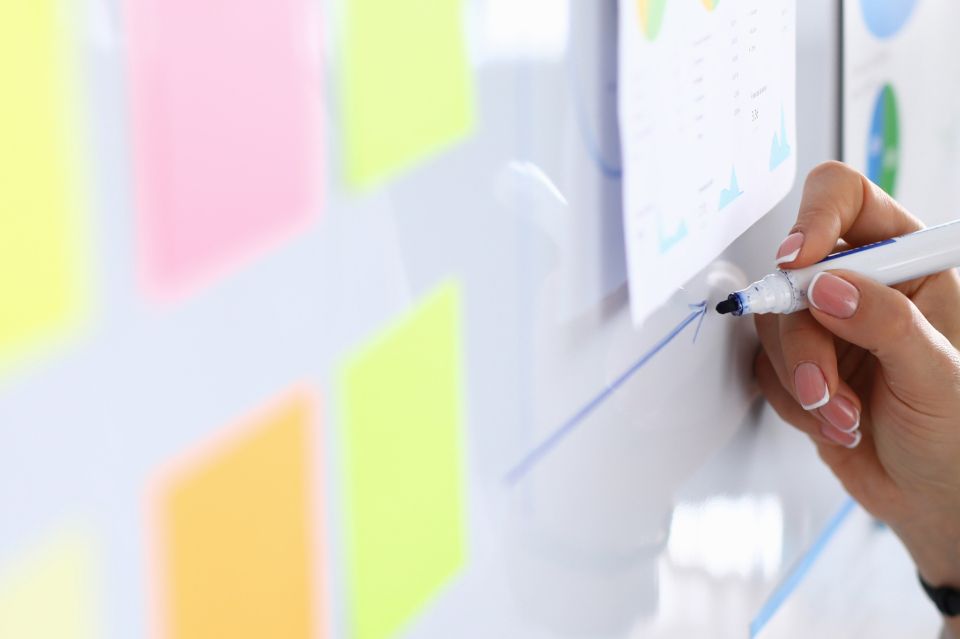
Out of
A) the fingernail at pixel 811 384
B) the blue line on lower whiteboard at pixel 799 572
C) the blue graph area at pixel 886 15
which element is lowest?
the blue line on lower whiteboard at pixel 799 572

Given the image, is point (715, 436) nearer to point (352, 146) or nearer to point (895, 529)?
point (895, 529)

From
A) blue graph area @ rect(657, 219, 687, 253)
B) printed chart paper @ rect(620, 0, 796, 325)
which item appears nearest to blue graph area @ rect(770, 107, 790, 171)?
printed chart paper @ rect(620, 0, 796, 325)

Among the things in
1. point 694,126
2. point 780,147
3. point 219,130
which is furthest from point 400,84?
point 780,147

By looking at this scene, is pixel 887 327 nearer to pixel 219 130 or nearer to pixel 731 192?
pixel 731 192

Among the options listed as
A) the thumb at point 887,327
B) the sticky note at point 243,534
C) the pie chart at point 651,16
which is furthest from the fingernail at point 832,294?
the sticky note at point 243,534

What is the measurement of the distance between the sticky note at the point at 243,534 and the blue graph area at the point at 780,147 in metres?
0.30

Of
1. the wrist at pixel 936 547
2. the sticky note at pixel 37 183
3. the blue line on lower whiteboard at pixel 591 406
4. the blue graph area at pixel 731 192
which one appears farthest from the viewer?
the wrist at pixel 936 547

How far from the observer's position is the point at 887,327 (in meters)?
0.45

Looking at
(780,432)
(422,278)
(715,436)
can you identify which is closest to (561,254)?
(422,278)

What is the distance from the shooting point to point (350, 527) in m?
0.25

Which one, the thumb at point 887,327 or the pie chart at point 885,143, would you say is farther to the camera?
the pie chart at point 885,143

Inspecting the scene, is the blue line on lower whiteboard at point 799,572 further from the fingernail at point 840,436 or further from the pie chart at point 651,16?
the pie chart at point 651,16

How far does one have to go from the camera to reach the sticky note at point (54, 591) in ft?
0.55

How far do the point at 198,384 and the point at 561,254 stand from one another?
5.9 inches
